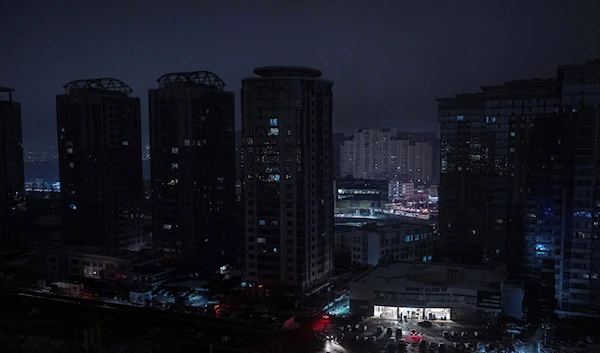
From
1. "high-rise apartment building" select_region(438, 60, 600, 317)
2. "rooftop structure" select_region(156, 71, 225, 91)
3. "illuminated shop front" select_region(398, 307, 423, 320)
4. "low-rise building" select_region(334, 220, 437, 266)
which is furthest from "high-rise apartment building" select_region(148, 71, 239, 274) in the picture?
"high-rise apartment building" select_region(438, 60, 600, 317)

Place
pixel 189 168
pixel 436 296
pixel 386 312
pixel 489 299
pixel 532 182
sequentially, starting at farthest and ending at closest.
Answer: pixel 189 168, pixel 532 182, pixel 386 312, pixel 436 296, pixel 489 299

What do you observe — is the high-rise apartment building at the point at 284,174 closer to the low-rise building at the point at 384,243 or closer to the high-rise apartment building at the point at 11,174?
the low-rise building at the point at 384,243

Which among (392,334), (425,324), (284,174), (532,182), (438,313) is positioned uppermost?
(284,174)

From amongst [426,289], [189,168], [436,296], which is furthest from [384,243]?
[189,168]

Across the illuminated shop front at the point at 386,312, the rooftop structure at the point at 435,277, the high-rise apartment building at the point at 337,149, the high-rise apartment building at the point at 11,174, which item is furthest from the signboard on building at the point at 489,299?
the high-rise apartment building at the point at 337,149

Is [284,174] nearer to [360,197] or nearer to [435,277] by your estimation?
[435,277]
